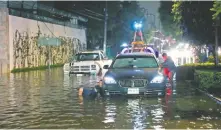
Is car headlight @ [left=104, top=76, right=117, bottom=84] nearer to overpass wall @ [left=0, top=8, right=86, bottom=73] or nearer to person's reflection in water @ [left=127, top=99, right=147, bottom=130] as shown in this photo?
person's reflection in water @ [left=127, top=99, right=147, bottom=130]

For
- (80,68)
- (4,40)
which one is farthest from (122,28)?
(80,68)

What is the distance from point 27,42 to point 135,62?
21760 millimetres

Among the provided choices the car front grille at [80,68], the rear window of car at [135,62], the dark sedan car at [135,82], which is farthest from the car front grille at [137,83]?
the car front grille at [80,68]

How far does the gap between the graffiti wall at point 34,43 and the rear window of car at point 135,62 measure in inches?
711

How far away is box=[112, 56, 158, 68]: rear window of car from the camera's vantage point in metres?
15.8

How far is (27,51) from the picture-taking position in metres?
36.8

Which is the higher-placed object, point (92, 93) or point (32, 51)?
point (32, 51)

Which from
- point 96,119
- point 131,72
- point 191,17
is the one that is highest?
point 191,17

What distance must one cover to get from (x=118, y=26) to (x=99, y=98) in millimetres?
48662

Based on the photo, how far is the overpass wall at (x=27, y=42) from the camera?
1261 inches

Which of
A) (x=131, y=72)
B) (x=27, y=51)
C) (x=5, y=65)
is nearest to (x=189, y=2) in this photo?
(x=131, y=72)

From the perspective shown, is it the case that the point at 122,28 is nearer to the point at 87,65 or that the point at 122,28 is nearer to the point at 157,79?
the point at 87,65

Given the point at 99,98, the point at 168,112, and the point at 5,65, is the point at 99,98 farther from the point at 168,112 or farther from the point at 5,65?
the point at 5,65

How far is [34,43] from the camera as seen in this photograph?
38.3 metres
